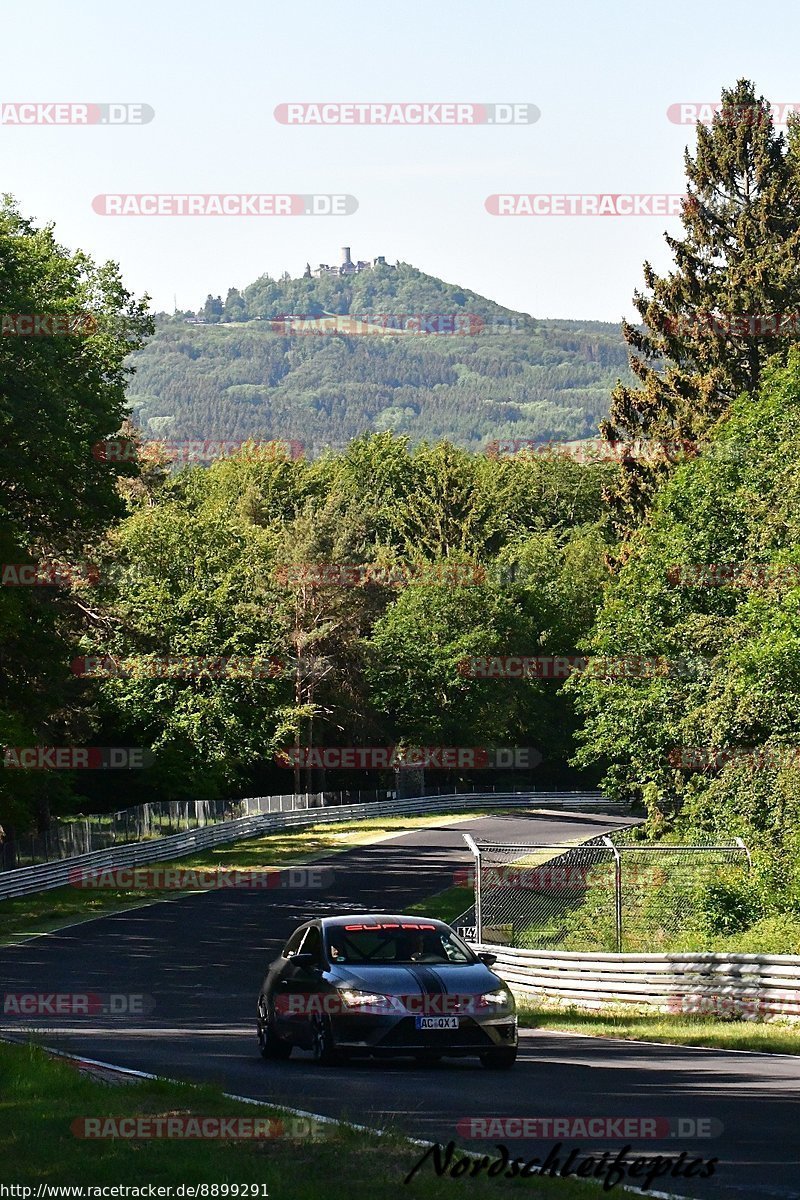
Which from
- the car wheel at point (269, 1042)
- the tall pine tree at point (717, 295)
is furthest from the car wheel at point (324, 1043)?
the tall pine tree at point (717, 295)

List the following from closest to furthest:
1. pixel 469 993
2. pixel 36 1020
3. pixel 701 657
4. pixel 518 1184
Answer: pixel 518 1184
pixel 469 993
pixel 36 1020
pixel 701 657

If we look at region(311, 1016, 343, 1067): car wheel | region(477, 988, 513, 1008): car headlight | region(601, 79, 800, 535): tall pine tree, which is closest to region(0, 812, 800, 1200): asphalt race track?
region(311, 1016, 343, 1067): car wheel

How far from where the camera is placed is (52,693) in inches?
1791

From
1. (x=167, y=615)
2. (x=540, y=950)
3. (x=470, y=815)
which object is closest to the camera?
(x=540, y=950)

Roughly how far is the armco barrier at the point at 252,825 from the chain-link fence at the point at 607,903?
526 inches

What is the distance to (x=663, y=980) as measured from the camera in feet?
68.7

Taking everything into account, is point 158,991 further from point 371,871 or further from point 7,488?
point 371,871

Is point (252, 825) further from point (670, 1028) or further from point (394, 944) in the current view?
point (394, 944)

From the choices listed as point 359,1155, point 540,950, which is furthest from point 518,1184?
point 540,950

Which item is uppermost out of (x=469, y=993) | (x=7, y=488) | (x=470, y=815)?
(x=7, y=488)

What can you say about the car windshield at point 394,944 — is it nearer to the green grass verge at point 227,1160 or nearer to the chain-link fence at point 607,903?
the green grass verge at point 227,1160

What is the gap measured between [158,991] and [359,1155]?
18.1 meters

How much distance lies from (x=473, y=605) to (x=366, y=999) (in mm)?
76908

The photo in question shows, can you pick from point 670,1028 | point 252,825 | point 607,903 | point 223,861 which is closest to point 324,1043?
point 670,1028
